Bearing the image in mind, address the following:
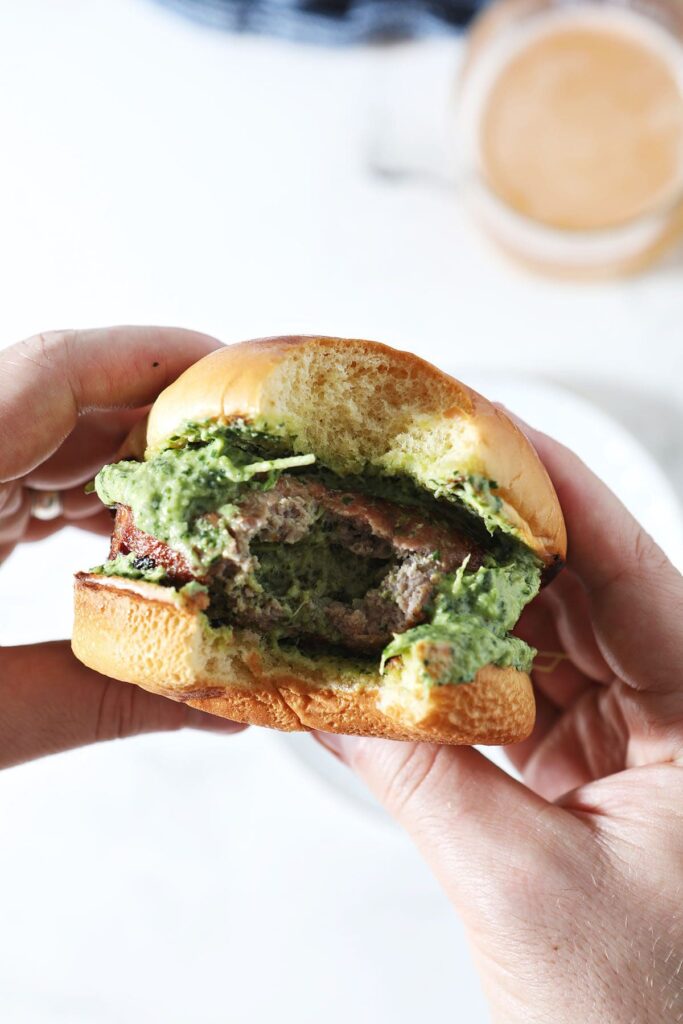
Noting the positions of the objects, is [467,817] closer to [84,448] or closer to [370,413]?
[370,413]

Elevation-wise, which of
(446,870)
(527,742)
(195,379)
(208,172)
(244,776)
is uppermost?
(208,172)

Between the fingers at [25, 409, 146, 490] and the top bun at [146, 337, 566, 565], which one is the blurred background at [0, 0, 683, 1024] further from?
the top bun at [146, 337, 566, 565]

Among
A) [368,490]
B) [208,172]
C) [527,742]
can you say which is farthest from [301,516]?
[208,172]

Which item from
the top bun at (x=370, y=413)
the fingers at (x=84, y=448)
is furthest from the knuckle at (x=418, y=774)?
the fingers at (x=84, y=448)

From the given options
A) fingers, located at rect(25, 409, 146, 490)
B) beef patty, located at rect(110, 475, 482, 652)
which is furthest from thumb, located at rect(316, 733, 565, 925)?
fingers, located at rect(25, 409, 146, 490)

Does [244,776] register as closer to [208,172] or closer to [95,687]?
[95,687]

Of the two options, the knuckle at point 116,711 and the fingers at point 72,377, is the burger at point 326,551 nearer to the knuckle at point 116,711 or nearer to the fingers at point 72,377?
the fingers at point 72,377
